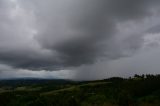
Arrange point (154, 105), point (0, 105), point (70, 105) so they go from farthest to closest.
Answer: point (154, 105) → point (0, 105) → point (70, 105)

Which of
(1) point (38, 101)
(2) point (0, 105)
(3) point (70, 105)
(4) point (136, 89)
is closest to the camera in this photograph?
(1) point (38, 101)

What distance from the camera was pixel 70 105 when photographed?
86500 mm

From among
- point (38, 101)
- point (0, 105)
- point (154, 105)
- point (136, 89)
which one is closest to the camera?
point (38, 101)

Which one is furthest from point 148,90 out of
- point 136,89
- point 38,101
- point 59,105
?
point 38,101

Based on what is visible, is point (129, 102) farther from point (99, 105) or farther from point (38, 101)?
point (38, 101)

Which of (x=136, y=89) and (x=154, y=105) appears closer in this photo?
(x=154, y=105)

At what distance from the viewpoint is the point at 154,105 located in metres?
106

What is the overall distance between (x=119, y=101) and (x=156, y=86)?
83.1 m

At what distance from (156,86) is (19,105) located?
136 m

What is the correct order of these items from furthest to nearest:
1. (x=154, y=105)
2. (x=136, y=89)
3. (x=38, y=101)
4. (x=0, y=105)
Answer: (x=136, y=89) → (x=154, y=105) → (x=0, y=105) → (x=38, y=101)

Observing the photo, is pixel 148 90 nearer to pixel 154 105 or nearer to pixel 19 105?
pixel 154 105

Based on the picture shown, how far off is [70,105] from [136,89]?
331 feet

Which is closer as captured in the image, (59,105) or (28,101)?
(28,101)

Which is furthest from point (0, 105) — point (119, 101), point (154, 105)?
point (154, 105)
